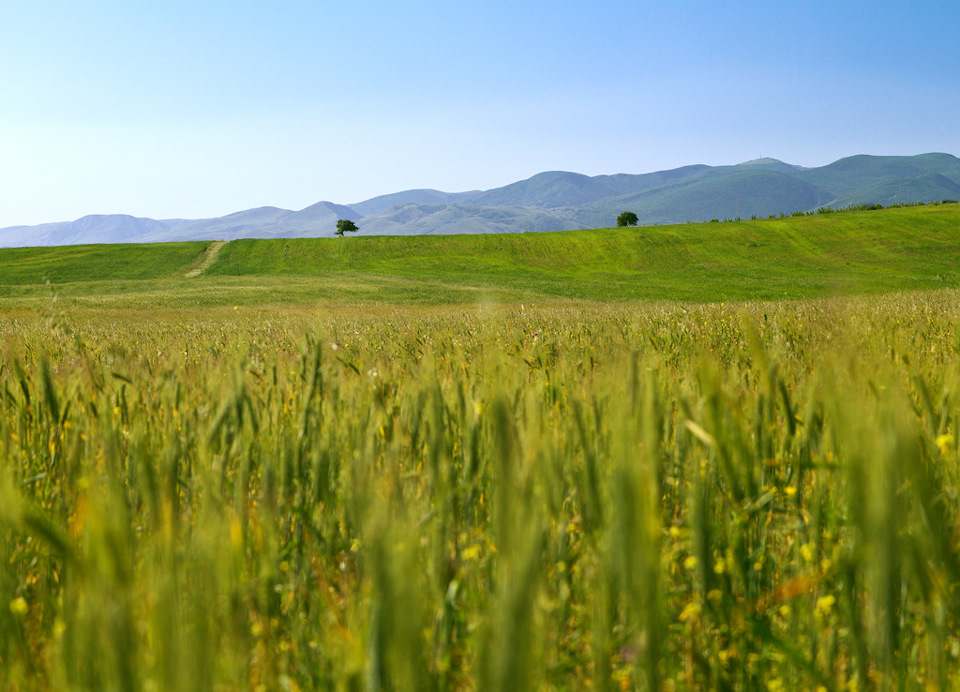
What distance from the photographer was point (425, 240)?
206ft

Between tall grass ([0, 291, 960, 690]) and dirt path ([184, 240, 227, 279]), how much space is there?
165ft

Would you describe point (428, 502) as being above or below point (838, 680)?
above

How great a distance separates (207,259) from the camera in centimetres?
5775

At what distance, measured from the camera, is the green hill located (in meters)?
33.6

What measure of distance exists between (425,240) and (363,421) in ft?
203

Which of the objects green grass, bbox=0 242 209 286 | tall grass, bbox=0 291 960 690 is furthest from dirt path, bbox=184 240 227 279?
tall grass, bbox=0 291 960 690

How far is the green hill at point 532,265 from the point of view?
33.6 metres

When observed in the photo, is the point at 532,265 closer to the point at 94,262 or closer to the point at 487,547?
the point at 94,262

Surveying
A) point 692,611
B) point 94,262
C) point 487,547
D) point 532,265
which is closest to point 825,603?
point 692,611

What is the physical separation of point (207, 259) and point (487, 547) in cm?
6178

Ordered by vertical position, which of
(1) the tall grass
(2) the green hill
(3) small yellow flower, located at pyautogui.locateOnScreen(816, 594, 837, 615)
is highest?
(2) the green hill

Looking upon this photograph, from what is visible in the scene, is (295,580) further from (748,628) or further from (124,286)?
(124,286)

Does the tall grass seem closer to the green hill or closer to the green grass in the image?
the green hill

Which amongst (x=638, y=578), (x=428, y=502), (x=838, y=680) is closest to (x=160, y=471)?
(x=428, y=502)
